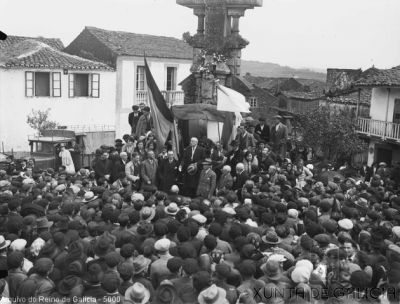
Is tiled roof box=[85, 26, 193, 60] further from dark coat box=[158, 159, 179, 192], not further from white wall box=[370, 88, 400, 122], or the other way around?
dark coat box=[158, 159, 179, 192]

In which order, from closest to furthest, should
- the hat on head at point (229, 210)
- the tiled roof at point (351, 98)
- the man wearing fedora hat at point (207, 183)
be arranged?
1. the hat on head at point (229, 210)
2. the man wearing fedora hat at point (207, 183)
3. the tiled roof at point (351, 98)

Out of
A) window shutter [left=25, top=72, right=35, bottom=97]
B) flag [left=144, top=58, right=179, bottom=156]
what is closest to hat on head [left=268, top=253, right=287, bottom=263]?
flag [left=144, top=58, right=179, bottom=156]

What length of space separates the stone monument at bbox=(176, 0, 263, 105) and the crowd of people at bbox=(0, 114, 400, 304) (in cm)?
927

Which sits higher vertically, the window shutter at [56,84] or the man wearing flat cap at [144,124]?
the window shutter at [56,84]

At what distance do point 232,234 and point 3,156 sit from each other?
33.2 feet

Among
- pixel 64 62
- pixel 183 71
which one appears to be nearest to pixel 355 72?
pixel 183 71

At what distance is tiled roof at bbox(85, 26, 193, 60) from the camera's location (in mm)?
30703

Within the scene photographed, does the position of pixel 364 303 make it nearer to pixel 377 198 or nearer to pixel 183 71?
pixel 377 198

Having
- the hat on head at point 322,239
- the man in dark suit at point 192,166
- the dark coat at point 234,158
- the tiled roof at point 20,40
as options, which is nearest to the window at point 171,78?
the tiled roof at point 20,40

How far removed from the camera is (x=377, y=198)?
1030 cm

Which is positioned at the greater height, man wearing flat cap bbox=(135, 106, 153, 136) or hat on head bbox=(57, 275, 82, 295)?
man wearing flat cap bbox=(135, 106, 153, 136)

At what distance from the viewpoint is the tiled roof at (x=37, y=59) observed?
25.8m

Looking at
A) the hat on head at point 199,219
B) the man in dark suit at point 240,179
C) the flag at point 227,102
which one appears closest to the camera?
A: the hat on head at point 199,219

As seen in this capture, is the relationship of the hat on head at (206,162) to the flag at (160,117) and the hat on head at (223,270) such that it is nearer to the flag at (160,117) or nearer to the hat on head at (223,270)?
the flag at (160,117)
